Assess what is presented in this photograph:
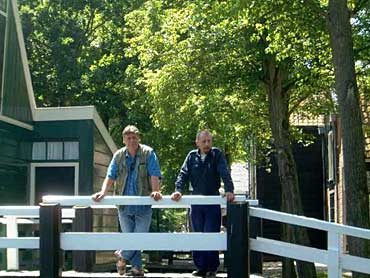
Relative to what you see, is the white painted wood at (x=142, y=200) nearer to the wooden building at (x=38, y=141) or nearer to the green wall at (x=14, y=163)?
the green wall at (x=14, y=163)

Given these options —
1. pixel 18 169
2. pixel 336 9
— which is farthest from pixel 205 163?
pixel 18 169

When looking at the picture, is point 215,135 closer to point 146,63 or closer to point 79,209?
point 146,63

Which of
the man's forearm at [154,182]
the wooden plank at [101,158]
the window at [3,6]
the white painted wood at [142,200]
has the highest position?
the window at [3,6]

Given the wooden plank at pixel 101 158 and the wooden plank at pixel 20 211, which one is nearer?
the wooden plank at pixel 20 211

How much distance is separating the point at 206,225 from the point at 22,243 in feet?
6.51

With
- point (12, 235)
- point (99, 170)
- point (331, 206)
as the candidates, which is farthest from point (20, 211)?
point (331, 206)

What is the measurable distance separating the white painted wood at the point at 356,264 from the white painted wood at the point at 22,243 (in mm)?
3100

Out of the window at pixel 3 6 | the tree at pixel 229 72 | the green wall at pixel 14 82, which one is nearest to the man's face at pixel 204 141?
the tree at pixel 229 72

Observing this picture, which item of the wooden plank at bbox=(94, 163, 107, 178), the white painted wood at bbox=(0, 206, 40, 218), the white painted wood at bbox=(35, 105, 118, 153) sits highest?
the white painted wood at bbox=(35, 105, 118, 153)

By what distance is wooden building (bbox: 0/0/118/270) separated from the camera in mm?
15336

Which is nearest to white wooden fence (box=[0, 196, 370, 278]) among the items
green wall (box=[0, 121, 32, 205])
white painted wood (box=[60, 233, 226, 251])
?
white painted wood (box=[60, 233, 226, 251])

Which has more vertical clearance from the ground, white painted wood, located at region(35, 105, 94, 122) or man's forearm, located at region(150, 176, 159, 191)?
white painted wood, located at region(35, 105, 94, 122)

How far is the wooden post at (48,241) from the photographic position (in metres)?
6.89

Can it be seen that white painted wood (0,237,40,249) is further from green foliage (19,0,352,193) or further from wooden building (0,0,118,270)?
wooden building (0,0,118,270)
